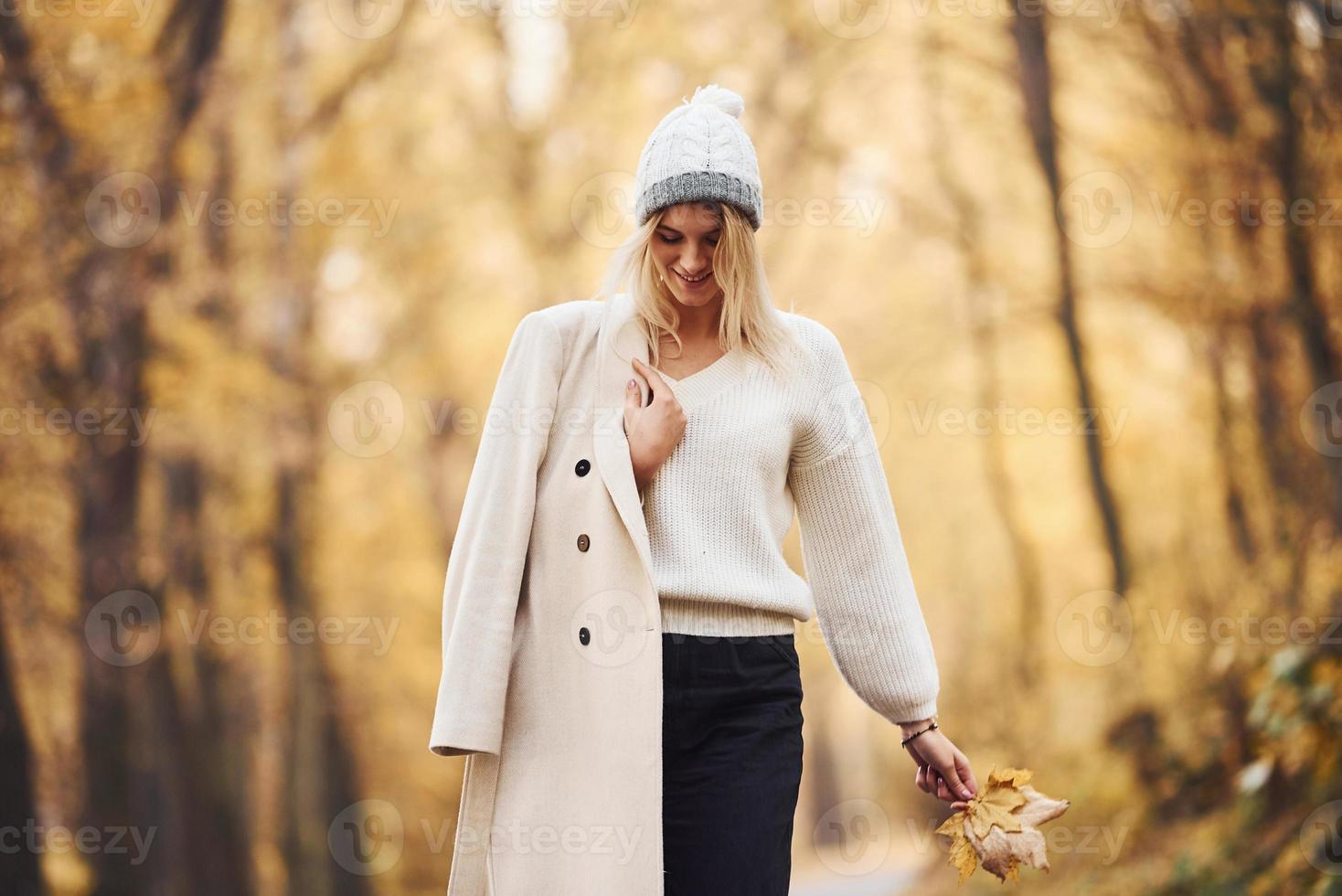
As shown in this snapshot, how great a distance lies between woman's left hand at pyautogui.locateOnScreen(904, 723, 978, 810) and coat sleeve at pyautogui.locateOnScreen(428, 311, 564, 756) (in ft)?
2.64

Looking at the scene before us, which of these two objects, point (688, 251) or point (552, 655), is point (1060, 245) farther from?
point (552, 655)

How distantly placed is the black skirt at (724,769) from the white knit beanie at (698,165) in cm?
82

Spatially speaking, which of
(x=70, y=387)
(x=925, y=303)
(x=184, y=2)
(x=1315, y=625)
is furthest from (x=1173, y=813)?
(x=184, y=2)

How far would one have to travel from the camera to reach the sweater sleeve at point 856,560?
105 inches

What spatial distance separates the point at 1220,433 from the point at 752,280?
617 centimetres

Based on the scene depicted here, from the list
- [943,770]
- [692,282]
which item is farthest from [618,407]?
[943,770]

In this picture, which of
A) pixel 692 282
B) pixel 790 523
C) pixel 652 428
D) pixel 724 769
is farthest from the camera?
pixel 790 523

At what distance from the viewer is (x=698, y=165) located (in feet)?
8.45

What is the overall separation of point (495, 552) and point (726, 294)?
65 cm

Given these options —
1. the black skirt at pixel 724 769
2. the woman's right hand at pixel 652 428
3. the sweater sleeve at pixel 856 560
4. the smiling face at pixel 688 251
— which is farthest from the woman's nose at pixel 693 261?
the black skirt at pixel 724 769

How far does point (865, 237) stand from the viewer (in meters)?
9.57

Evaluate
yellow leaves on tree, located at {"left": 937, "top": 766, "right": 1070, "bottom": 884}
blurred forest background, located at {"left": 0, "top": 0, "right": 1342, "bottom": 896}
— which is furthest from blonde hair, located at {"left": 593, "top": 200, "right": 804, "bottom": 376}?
blurred forest background, located at {"left": 0, "top": 0, "right": 1342, "bottom": 896}

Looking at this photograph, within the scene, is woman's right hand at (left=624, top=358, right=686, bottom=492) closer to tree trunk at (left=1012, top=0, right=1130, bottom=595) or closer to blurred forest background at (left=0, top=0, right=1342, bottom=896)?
blurred forest background at (left=0, top=0, right=1342, bottom=896)

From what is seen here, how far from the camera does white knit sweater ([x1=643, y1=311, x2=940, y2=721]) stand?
243 centimetres
